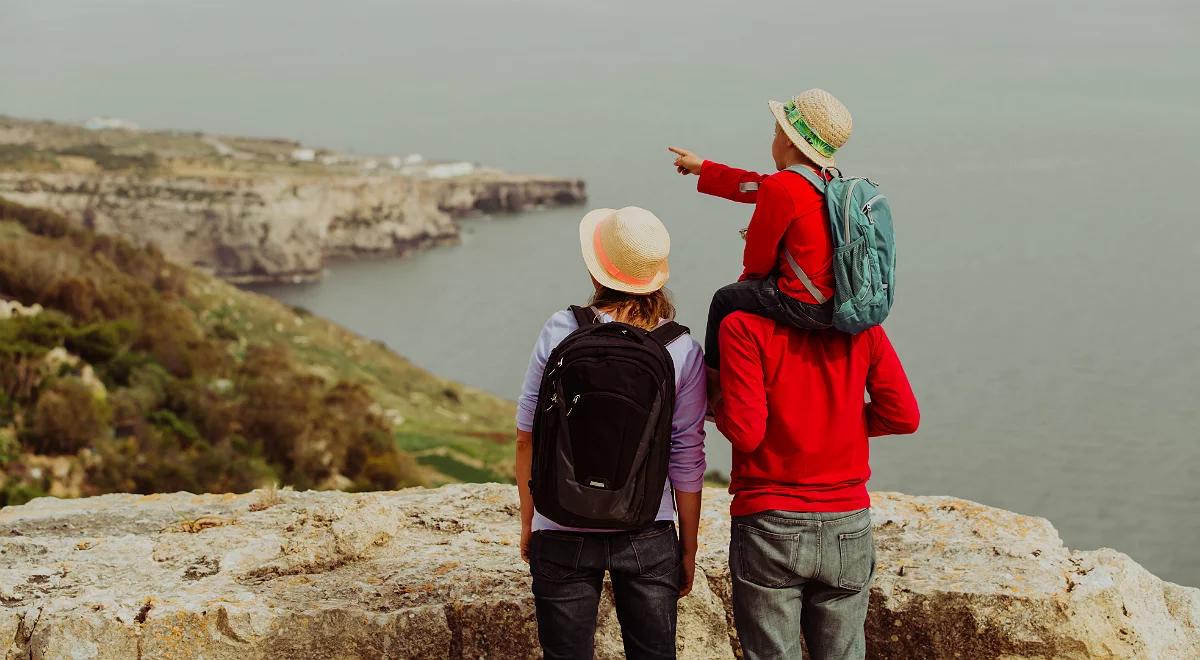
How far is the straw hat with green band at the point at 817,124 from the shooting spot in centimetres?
380

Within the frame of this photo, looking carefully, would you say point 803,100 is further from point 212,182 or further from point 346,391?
point 212,182

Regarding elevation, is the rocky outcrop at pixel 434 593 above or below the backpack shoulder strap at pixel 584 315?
below

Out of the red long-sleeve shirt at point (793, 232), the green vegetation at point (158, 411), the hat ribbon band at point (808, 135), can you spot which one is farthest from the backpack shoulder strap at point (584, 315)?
the green vegetation at point (158, 411)

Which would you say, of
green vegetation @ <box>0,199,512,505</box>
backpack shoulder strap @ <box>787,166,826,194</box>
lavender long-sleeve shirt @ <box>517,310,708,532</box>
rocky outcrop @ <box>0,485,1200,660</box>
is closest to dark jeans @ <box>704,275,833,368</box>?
lavender long-sleeve shirt @ <box>517,310,708,532</box>

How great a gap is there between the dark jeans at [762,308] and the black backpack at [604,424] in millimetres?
290

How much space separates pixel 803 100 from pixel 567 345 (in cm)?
117

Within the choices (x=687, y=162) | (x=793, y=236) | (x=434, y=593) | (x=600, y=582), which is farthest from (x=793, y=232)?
(x=434, y=593)

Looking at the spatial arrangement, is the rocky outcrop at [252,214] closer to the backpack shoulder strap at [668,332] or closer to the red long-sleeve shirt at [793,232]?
the backpack shoulder strap at [668,332]

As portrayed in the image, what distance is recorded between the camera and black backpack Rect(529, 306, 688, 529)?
363 cm

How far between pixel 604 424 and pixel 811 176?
1085mm

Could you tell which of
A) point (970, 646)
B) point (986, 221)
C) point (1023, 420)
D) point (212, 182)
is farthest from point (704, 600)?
point (212, 182)

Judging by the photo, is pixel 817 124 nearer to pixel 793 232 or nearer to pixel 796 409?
pixel 793 232

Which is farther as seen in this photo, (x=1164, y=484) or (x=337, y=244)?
(x=337, y=244)

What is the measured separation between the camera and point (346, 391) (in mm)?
37844
